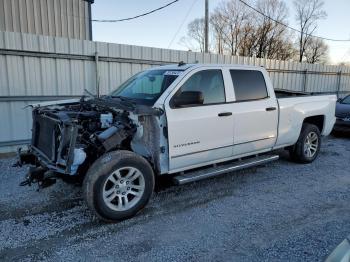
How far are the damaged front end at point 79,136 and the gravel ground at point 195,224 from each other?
602 mm

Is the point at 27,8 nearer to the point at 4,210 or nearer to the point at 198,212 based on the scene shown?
the point at 4,210

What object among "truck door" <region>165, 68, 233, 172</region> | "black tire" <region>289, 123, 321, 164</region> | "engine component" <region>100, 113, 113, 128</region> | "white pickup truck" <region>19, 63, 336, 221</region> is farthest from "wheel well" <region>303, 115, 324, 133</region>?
"engine component" <region>100, 113, 113, 128</region>

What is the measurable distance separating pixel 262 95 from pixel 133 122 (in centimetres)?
258

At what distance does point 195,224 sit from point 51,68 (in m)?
5.39

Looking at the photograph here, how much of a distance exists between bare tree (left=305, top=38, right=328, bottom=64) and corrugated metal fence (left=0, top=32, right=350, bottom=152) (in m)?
41.7

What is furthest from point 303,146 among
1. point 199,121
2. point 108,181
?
point 108,181

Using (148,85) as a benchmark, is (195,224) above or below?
below

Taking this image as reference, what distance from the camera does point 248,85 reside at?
5.15m

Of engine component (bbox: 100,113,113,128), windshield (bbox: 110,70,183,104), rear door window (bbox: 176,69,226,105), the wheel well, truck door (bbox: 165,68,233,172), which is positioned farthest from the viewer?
the wheel well

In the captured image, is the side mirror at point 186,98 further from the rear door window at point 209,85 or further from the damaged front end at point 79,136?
the damaged front end at point 79,136

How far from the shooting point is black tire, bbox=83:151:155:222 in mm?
3506

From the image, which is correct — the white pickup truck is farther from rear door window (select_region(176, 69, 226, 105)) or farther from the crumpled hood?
the crumpled hood

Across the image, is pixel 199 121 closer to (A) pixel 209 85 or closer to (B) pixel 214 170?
(A) pixel 209 85

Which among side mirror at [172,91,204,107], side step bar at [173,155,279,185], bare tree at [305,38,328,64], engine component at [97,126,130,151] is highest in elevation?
bare tree at [305,38,328,64]
